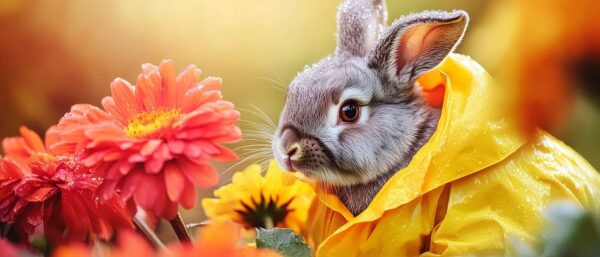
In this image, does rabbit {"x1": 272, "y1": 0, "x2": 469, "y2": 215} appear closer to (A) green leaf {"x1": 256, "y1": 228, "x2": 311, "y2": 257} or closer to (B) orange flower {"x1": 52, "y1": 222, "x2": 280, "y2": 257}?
(A) green leaf {"x1": 256, "y1": 228, "x2": 311, "y2": 257}

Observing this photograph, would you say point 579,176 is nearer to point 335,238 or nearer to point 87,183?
point 335,238

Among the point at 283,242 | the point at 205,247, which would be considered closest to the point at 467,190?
the point at 283,242

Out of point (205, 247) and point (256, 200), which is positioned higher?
point (205, 247)

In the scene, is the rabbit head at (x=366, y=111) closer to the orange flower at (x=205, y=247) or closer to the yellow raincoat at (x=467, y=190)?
the yellow raincoat at (x=467, y=190)

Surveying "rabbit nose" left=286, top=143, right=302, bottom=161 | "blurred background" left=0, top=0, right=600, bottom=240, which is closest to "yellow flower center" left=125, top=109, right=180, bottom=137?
"rabbit nose" left=286, top=143, right=302, bottom=161

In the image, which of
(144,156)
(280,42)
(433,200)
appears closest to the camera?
(144,156)

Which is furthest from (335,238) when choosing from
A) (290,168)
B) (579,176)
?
(579,176)

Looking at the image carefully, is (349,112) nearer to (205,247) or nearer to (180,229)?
(180,229)
